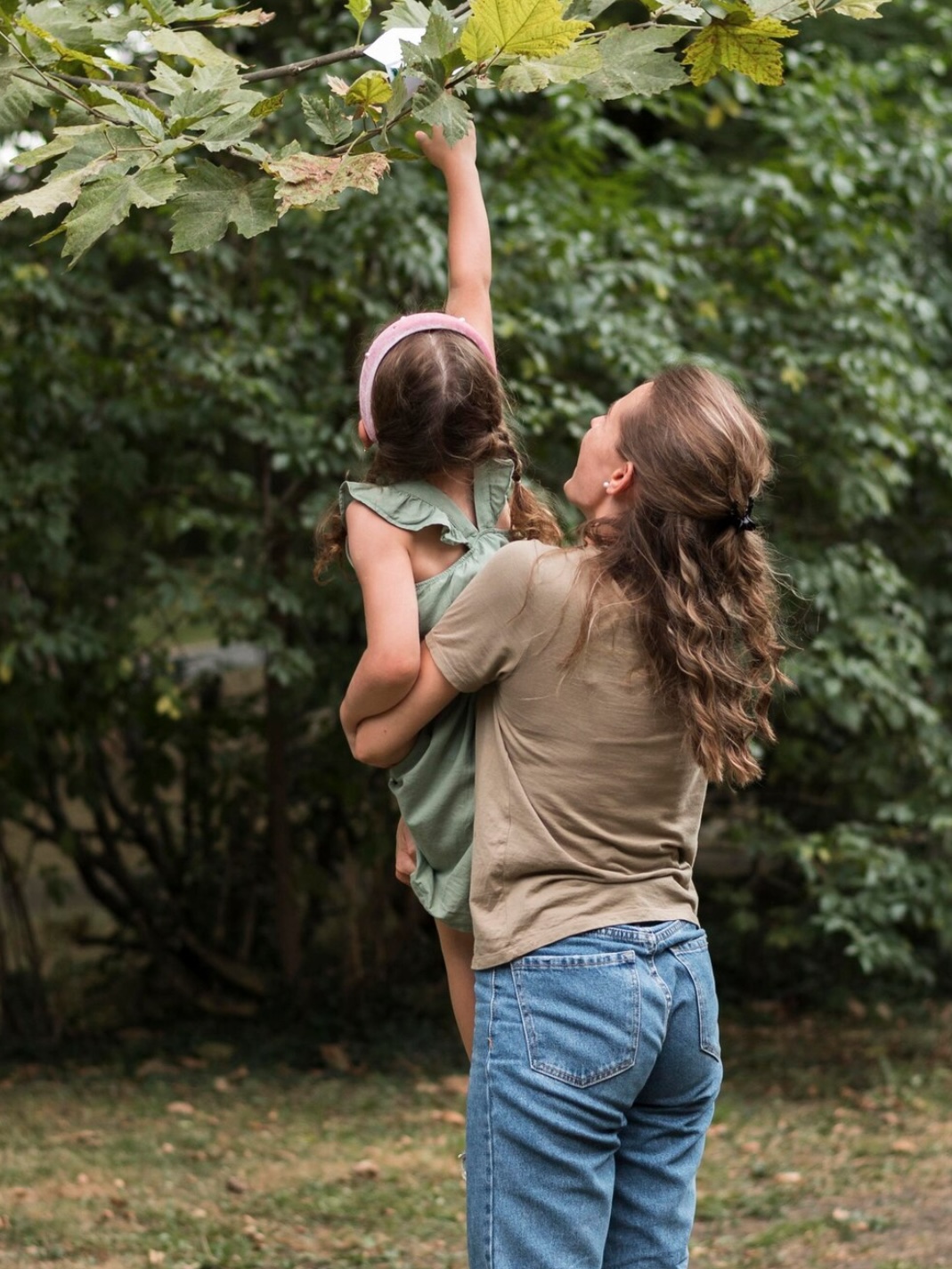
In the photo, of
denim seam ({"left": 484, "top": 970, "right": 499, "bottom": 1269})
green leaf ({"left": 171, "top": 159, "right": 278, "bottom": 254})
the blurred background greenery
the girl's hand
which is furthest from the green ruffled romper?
the blurred background greenery

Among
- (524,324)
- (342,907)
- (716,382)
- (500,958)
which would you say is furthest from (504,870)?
(342,907)

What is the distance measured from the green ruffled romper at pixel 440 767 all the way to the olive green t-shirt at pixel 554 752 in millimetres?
62

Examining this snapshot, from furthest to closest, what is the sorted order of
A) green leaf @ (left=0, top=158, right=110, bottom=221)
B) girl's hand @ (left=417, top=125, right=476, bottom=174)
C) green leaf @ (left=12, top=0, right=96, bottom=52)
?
girl's hand @ (left=417, top=125, right=476, bottom=174) → green leaf @ (left=12, top=0, right=96, bottom=52) → green leaf @ (left=0, top=158, right=110, bottom=221)

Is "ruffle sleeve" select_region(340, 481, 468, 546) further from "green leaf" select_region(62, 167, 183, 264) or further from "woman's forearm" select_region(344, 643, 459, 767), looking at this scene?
"green leaf" select_region(62, 167, 183, 264)

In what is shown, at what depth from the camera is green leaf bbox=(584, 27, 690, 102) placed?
1997 mm

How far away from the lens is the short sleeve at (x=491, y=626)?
6.35 feet

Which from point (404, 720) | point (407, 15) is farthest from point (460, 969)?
point (407, 15)

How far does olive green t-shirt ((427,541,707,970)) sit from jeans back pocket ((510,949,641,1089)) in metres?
0.04

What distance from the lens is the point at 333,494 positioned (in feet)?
17.1

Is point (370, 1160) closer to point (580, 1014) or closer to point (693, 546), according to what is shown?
point (580, 1014)

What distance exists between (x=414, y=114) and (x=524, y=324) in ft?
11.3

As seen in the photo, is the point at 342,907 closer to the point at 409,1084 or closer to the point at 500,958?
the point at 409,1084

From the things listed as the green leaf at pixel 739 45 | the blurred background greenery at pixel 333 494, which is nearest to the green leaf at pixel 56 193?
the green leaf at pixel 739 45

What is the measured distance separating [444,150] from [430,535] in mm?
673
